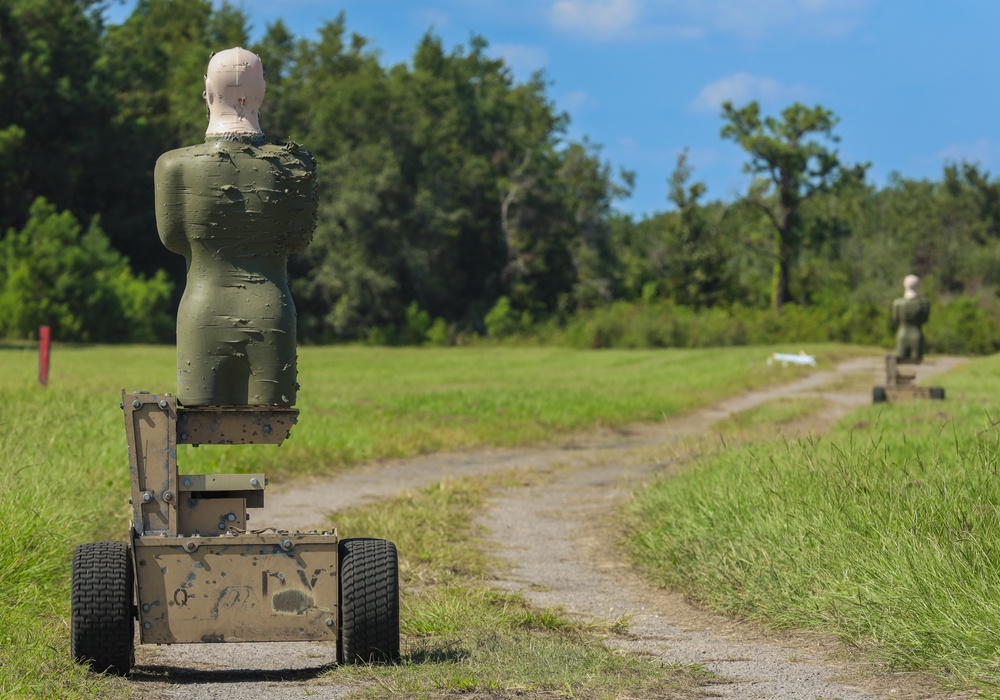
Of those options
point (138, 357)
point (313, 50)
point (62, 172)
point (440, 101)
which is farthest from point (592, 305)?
point (138, 357)

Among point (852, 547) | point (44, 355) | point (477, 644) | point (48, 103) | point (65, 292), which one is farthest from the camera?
point (48, 103)

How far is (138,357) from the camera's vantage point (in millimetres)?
34031

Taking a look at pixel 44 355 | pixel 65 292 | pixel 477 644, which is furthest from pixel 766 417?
pixel 65 292

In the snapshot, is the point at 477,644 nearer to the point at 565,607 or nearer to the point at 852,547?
the point at 565,607

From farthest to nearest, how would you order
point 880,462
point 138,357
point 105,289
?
1. point 105,289
2. point 138,357
3. point 880,462

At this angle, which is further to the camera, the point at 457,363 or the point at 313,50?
the point at 313,50

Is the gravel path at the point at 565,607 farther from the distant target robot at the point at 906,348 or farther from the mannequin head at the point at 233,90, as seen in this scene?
the distant target robot at the point at 906,348

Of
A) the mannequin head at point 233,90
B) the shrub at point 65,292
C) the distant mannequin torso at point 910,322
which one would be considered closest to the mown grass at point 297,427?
the mannequin head at point 233,90

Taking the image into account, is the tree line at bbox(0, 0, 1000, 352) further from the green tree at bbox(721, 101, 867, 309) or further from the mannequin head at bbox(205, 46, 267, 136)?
the mannequin head at bbox(205, 46, 267, 136)

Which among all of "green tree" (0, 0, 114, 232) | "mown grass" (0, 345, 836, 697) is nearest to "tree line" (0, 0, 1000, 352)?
"green tree" (0, 0, 114, 232)

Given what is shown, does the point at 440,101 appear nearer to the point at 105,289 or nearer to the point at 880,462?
the point at 105,289

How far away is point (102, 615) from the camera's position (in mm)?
5184

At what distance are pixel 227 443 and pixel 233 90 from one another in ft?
5.19

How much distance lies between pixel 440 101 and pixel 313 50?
8.87 meters
